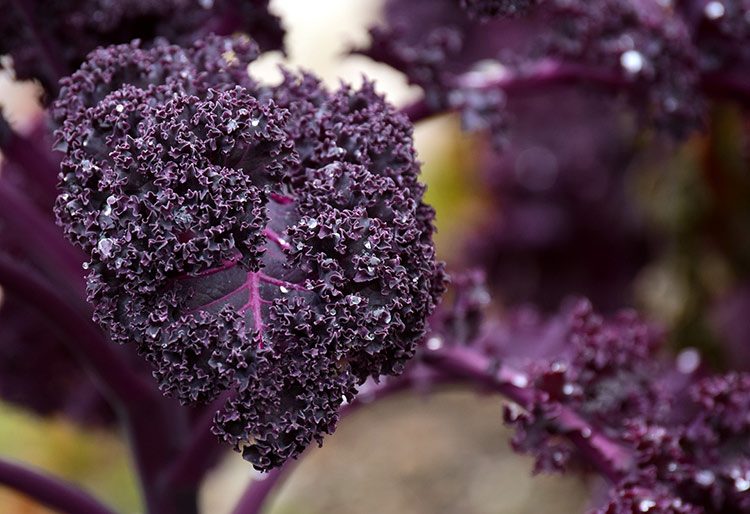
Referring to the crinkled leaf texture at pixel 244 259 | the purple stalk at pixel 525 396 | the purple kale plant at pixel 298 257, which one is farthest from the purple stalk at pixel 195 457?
the crinkled leaf texture at pixel 244 259

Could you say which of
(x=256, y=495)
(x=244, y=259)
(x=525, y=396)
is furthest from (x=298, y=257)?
(x=256, y=495)

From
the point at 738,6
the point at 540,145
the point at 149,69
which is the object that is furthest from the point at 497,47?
the point at 149,69

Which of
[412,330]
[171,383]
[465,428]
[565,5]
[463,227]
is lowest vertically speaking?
[171,383]

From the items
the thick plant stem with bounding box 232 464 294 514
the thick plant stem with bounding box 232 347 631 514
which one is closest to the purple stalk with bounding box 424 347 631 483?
the thick plant stem with bounding box 232 347 631 514

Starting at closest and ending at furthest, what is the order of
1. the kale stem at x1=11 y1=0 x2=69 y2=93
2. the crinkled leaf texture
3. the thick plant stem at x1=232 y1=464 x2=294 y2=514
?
the crinkled leaf texture → the kale stem at x1=11 y1=0 x2=69 y2=93 → the thick plant stem at x1=232 y1=464 x2=294 y2=514

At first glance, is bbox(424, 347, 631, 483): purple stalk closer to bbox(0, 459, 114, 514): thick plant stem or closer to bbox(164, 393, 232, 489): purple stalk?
bbox(164, 393, 232, 489): purple stalk

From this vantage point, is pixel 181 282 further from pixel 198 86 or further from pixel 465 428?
pixel 465 428

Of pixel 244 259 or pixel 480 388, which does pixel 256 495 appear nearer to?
pixel 480 388
